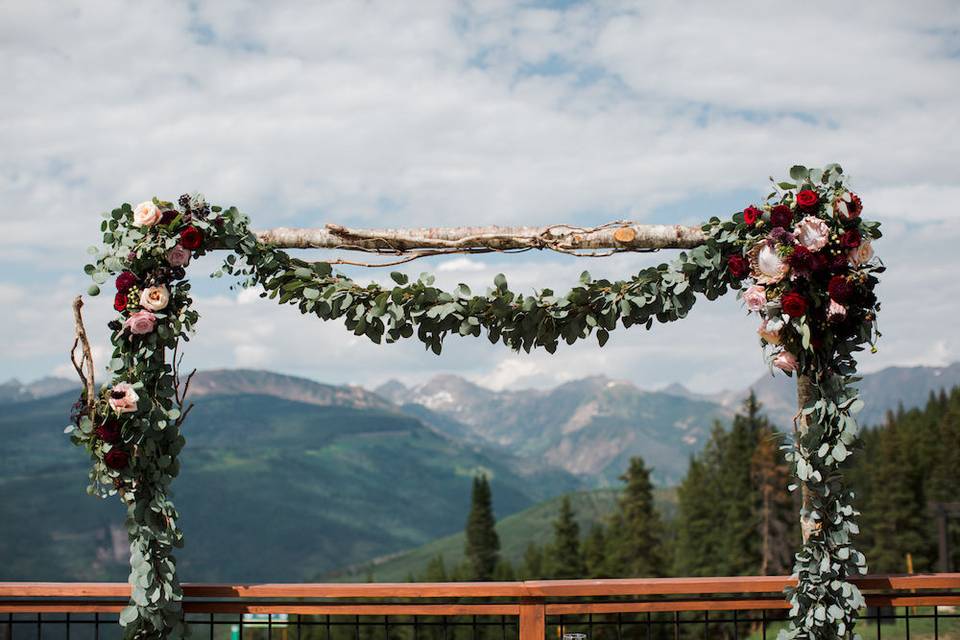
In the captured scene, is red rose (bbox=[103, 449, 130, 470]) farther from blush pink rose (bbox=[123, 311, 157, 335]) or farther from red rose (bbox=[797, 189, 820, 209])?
red rose (bbox=[797, 189, 820, 209])

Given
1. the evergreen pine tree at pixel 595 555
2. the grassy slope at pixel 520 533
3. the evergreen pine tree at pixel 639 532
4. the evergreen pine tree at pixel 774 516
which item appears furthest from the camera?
the grassy slope at pixel 520 533

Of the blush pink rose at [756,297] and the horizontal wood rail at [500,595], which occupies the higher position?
the blush pink rose at [756,297]

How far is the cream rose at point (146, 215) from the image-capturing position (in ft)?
15.4

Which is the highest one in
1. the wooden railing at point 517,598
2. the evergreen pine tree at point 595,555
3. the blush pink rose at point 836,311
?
the blush pink rose at point 836,311

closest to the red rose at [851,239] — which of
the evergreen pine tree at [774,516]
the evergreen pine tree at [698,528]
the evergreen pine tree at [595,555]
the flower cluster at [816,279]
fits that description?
the flower cluster at [816,279]

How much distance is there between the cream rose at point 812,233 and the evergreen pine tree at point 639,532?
3781 cm

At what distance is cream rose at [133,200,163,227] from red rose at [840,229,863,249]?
10.8ft

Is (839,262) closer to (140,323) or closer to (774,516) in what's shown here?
(140,323)

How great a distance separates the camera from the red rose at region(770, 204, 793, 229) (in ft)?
14.5

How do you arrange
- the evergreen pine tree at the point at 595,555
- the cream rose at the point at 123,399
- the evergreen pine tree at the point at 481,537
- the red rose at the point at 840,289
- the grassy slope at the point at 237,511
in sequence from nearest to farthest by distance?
the red rose at the point at 840,289, the cream rose at the point at 123,399, the evergreen pine tree at the point at 595,555, the evergreen pine tree at the point at 481,537, the grassy slope at the point at 237,511

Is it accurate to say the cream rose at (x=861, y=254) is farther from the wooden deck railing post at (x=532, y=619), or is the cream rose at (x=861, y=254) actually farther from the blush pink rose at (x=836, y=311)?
the wooden deck railing post at (x=532, y=619)

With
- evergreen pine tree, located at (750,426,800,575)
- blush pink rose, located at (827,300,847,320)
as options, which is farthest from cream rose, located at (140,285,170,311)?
evergreen pine tree, located at (750,426,800,575)

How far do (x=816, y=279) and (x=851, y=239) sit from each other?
0.78ft

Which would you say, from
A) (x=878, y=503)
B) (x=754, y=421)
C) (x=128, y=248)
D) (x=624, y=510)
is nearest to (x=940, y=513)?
(x=128, y=248)
